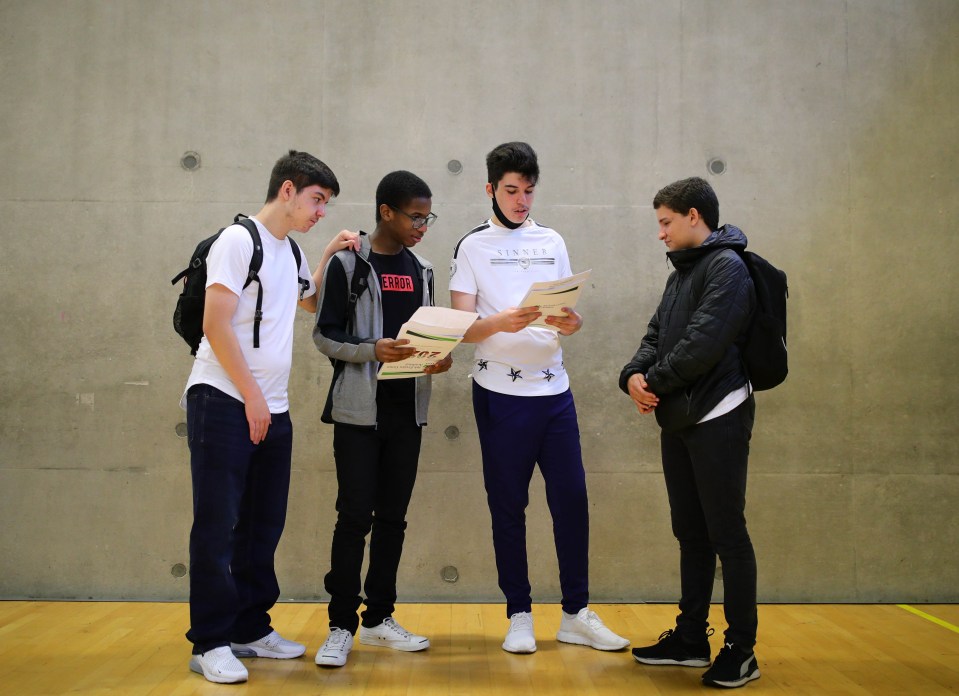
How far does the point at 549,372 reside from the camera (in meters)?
3.11

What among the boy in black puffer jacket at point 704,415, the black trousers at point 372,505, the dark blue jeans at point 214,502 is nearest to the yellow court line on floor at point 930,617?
the boy in black puffer jacket at point 704,415

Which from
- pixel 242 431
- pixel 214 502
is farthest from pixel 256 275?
pixel 214 502

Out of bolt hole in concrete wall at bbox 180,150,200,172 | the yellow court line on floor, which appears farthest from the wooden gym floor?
bolt hole in concrete wall at bbox 180,150,200,172

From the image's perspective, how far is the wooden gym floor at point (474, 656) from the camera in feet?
8.55

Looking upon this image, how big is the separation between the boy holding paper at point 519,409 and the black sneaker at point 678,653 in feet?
0.55

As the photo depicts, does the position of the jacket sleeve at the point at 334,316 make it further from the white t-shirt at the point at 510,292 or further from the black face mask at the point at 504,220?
the black face mask at the point at 504,220

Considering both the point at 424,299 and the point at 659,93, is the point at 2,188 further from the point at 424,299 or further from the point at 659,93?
the point at 659,93

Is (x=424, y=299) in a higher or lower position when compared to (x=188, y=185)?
lower

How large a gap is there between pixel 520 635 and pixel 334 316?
1.28 metres

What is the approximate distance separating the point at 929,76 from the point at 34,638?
4.37m

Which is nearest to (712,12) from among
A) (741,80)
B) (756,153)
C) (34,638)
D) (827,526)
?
(741,80)

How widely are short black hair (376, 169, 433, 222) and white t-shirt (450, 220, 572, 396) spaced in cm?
30

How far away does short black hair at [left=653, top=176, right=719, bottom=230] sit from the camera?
2.84 metres

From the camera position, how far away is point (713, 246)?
9.11ft
